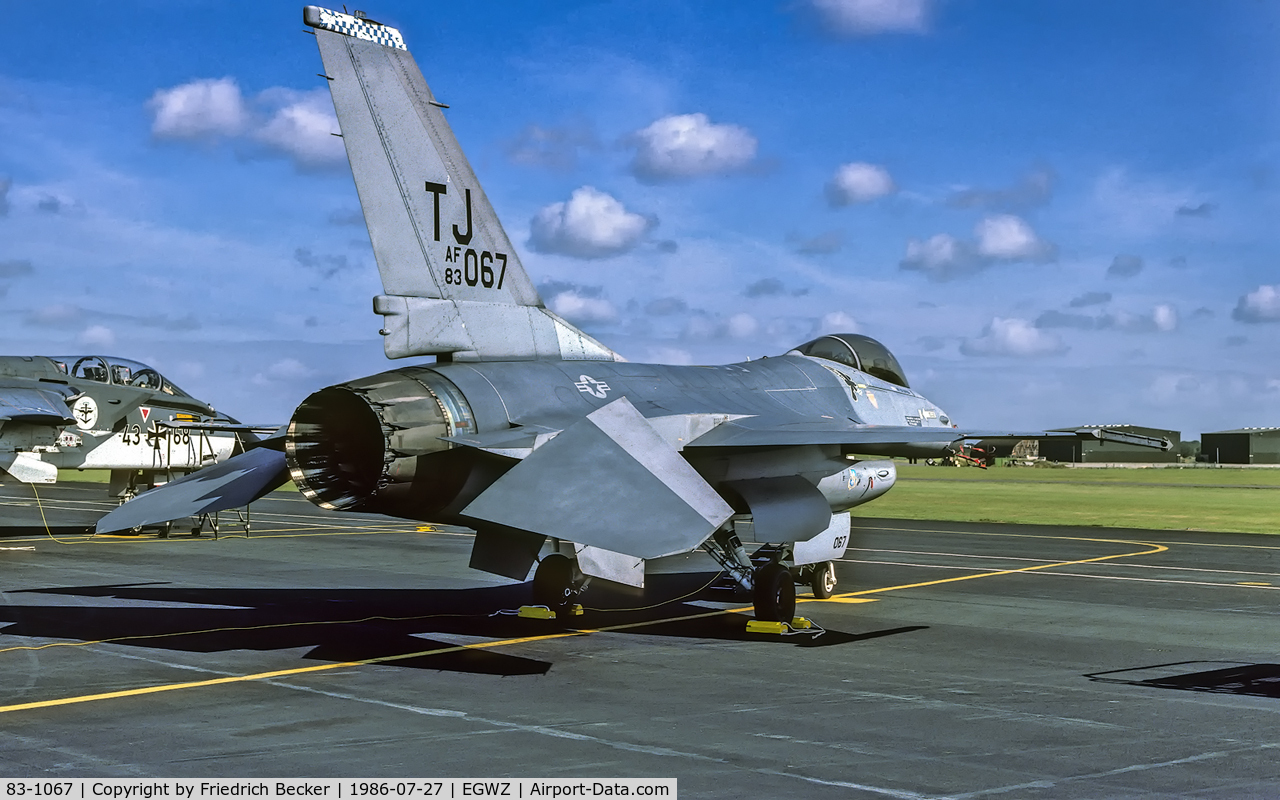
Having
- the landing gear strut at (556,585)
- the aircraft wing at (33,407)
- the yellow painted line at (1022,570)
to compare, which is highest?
the aircraft wing at (33,407)

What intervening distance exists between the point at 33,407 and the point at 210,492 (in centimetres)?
1081

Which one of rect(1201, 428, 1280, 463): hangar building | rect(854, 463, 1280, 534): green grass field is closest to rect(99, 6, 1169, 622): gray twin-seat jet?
rect(854, 463, 1280, 534): green grass field

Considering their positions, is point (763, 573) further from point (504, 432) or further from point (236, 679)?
point (236, 679)

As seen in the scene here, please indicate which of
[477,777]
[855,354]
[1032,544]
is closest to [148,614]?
[477,777]

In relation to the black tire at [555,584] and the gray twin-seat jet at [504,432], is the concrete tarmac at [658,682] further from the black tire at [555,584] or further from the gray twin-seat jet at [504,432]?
the gray twin-seat jet at [504,432]

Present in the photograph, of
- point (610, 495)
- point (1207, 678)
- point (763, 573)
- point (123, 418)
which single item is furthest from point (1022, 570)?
point (123, 418)

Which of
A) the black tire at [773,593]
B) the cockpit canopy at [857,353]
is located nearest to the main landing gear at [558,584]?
the black tire at [773,593]

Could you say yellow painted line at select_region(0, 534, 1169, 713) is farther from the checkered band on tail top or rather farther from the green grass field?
the green grass field

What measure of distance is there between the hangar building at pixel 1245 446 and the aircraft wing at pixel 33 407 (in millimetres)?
113538

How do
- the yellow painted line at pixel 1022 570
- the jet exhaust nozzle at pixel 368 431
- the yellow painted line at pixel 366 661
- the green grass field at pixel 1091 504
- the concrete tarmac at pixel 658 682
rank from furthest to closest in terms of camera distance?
the green grass field at pixel 1091 504 < the yellow painted line at pixel 1022 570 < the jet exhaust nozzle at pixel 368 431 < the yellow painted line at pixel 366 661 < the concrete tarmac at pixel 658 682

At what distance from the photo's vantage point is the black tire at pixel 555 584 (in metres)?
14.9

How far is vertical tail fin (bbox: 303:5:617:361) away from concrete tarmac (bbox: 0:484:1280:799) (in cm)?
341

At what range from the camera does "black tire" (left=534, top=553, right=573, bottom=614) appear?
587 inches

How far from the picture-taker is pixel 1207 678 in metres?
11.4
